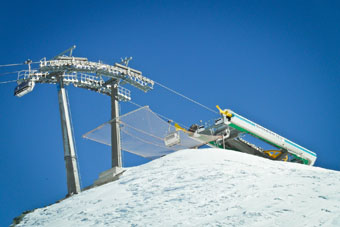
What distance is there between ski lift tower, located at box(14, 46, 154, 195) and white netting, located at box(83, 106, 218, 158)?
590mm

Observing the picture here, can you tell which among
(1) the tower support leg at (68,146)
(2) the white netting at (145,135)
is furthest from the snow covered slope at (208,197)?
(1) the tower support leg at (68,146)

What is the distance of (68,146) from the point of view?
21797 mm

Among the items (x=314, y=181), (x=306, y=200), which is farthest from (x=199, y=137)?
(x=306, y=200)

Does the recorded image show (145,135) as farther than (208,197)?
Yes

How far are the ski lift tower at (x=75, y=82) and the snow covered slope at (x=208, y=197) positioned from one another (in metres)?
3.21

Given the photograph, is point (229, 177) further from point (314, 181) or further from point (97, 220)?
point (97, 220)

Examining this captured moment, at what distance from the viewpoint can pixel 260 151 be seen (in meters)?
31.8

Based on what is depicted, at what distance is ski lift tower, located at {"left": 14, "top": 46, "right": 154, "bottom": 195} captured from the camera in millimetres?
21406

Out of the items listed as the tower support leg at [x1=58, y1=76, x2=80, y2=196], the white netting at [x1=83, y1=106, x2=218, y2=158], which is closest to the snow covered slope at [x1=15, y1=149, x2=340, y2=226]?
the white netting at [x1=83, y1=106, x2=218, y2=158]

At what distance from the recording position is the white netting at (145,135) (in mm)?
20484

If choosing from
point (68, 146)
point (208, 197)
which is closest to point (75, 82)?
point (68, 146)

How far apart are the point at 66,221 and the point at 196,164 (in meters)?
5.87

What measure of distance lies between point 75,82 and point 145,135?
614 cm

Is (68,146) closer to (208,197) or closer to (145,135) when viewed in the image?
(145,135)
